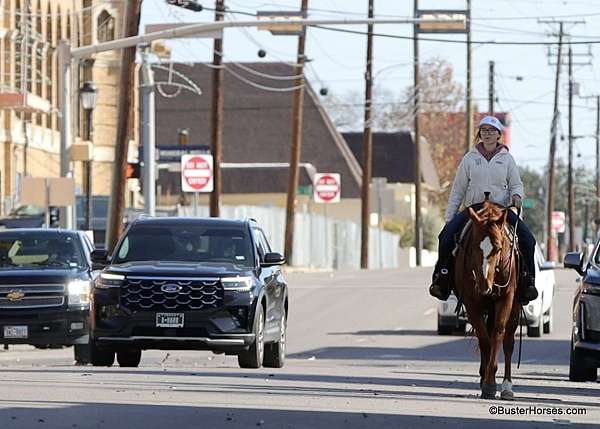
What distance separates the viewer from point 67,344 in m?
24.1

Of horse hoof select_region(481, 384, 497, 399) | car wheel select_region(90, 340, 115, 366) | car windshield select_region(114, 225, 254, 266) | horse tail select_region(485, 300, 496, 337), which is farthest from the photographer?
car windshield select_region(114, 225, 254, 266)

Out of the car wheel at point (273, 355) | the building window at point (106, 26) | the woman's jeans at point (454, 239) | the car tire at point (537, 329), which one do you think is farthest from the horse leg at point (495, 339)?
the building window at point (106, 26)

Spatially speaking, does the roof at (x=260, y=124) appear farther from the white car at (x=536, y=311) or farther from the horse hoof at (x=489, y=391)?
the horse hoof at (x=489, y=391)

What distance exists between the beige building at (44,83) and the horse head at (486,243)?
36715mm

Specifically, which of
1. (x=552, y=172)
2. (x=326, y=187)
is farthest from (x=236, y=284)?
(x=552, y=172)

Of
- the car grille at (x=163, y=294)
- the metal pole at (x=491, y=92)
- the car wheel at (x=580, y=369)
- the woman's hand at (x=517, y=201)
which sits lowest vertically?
the car wheel at (x=580, y=369)

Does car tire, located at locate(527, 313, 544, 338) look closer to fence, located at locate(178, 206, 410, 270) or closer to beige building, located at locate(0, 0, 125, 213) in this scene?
beige building, located at locate(0, 0, 125, 213)

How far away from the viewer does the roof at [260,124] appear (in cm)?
9794

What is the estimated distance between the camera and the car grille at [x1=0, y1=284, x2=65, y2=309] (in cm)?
2419

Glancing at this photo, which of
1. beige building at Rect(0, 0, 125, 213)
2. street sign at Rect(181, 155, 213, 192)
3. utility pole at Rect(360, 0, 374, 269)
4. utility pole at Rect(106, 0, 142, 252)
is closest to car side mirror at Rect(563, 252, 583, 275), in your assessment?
utility pole at Rect(106, 0, 142, 252)

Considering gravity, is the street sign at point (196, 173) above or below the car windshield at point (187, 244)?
above

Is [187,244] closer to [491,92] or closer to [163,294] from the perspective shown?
[163,294]

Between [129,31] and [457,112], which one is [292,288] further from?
[457,112]

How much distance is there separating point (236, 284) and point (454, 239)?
4387 mm
